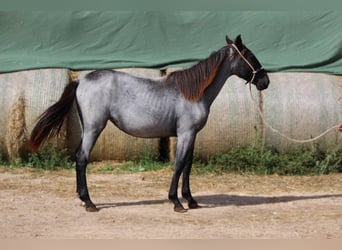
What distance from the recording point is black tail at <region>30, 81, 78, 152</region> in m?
8.40

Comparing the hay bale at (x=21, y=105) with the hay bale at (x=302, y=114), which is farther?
the hay bale at (x=302, y=114)

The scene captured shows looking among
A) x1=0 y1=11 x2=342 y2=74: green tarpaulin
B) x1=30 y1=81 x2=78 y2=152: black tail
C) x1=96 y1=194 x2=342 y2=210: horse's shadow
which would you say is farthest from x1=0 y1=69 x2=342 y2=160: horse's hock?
x1=30 y1=81 x2=78 y2=152: black tail

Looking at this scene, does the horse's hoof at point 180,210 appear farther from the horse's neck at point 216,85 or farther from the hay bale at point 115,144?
the hay bale at point 115,144

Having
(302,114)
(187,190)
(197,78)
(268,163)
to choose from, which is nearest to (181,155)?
(187,190)

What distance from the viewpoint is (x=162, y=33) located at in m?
12.7

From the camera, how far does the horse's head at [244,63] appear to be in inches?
336

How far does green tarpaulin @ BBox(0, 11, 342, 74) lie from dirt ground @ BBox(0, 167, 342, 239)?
2393mm

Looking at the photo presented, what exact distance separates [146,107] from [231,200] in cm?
156

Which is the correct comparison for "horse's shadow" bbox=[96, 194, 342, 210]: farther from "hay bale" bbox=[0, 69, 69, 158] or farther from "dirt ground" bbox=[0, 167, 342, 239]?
"hay bale" bbox=[0, 69, 69, 158]

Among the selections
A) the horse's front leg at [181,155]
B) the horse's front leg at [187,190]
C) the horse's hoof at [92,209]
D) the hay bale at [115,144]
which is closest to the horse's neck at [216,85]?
the horse's front leg at [181,155]

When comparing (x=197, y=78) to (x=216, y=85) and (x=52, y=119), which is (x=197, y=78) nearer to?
(x=216, y=85)

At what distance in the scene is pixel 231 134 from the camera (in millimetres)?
10953

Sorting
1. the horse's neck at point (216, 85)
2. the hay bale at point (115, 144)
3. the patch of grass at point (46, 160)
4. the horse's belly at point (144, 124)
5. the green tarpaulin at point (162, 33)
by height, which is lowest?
the patch of grass at point (46, 160)

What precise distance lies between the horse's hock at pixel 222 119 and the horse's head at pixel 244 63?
2343mm
